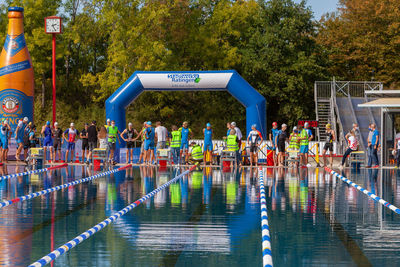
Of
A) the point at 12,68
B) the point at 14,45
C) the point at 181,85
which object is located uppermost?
the point at 14,45

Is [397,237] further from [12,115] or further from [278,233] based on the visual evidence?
[12,115]

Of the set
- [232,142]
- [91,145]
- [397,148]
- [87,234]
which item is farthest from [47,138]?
[87,234]

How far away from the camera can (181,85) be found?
2784 cm

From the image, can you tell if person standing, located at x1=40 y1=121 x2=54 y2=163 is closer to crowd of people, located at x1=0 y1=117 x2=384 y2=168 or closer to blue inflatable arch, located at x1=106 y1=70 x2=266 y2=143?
crowd of people, located at x1=0 y1=117 x2=384 y2=168

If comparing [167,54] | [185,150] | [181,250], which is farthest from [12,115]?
[181,250]

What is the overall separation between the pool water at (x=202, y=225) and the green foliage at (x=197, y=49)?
88.6 feet

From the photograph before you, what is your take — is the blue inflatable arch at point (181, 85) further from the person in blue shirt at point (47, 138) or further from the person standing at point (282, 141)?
the person in blue shirt at point (47, 138)

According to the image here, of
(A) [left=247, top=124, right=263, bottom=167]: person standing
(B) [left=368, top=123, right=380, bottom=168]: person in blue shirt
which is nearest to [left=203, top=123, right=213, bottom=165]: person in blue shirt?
(A) [left=247, top=124, right=263, bottom=167]: person standing

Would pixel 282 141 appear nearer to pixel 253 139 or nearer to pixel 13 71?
pixel 253 139

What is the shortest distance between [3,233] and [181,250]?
2.75 metres

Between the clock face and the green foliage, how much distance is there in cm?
1388

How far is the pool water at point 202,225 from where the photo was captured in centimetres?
771

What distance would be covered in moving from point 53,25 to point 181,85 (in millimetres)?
5970

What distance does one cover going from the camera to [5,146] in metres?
23.8
